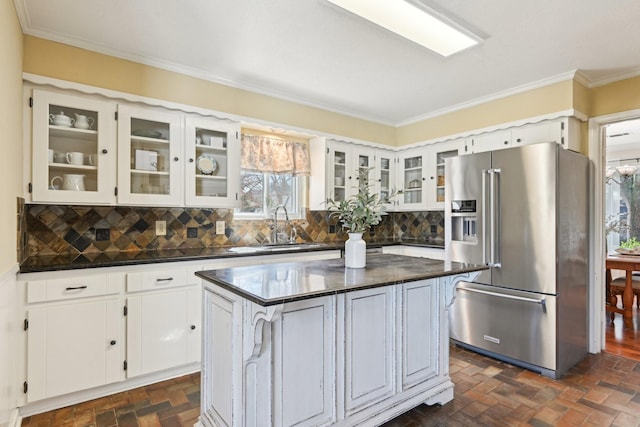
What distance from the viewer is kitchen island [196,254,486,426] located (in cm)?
165

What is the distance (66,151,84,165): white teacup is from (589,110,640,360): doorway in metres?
4.44

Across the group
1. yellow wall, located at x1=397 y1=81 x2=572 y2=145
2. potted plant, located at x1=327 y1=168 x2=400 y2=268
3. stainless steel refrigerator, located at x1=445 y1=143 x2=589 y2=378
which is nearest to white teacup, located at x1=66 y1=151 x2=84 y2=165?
potted plant, located at x1=327 y1=168 x2=400 y2=268

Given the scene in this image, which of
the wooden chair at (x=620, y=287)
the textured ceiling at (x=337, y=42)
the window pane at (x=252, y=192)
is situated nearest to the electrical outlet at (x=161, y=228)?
the window pane at (x=252, y=192)

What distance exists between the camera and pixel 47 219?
8.81ft

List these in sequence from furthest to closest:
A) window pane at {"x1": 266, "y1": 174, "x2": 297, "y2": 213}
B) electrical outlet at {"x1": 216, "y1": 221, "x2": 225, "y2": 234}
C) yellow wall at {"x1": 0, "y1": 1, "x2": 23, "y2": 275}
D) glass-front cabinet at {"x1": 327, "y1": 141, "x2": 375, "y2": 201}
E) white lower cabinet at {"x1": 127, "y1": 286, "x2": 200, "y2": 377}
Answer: glass-front cabinet at {"x1": 327, "y1": 141, "x2": 375, "y2": 201} < window pane at {"x1": 266, "y1": 174, "x2": 297, "y2": 213} < electrical outlet at {"x1": 216, "y1": 221, "x2": 225, "y2": 234} < white lower cabinet at {"x1": 127, "y1": 286, "x2": 200, "y2": 377} < yellow wall at {"x1": 0, "y1": 1, "x2": 23, "y2": 275}

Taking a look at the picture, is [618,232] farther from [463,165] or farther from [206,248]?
[206,248]

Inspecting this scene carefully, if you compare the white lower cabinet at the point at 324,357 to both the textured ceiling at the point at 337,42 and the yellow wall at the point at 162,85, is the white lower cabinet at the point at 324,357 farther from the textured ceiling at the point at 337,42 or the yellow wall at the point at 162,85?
the yellow wall at the point at 162,85

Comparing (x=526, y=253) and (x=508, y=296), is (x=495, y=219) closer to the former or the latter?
(x=526, y=253)

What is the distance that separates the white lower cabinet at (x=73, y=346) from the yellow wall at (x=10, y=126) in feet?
1.52

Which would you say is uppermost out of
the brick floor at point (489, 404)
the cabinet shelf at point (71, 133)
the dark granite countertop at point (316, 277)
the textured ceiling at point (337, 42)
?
the textured ceiling at point (337, 42)

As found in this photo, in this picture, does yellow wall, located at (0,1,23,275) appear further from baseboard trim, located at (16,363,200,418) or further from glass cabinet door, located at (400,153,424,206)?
glass cabinet door, located at (400,153,424,206)

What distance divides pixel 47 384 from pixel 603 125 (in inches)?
197

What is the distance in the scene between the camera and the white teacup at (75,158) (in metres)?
2.56

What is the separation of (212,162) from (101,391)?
1984 mm
